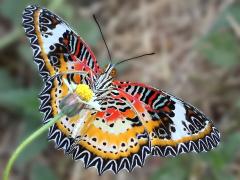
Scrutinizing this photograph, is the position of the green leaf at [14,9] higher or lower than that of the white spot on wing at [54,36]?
higher

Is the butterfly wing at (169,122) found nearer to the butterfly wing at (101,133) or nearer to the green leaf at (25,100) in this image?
the butterfly wing at (101,133)

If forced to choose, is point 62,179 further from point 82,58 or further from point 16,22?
point 82,58

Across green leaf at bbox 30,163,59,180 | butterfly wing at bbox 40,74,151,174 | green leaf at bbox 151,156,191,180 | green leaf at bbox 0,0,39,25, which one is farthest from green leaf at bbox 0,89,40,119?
butterfly wing at bbox 40,74,151,174

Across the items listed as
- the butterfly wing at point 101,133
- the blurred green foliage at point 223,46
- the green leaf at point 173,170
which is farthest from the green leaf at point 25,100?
the butterfly wing at point 101,133

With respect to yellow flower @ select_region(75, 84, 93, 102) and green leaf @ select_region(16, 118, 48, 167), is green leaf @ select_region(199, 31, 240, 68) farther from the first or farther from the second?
yellow flower @ select_region(75, 84, 93, 102)

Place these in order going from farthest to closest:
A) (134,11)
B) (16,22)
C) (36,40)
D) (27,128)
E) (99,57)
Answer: (134,11)
(99,57)
(16,22)
(27,128)
(36,40)

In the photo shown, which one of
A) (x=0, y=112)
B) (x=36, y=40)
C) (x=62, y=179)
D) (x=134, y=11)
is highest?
(x=134, y=11)

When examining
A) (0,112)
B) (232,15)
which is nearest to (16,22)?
(0,112)
